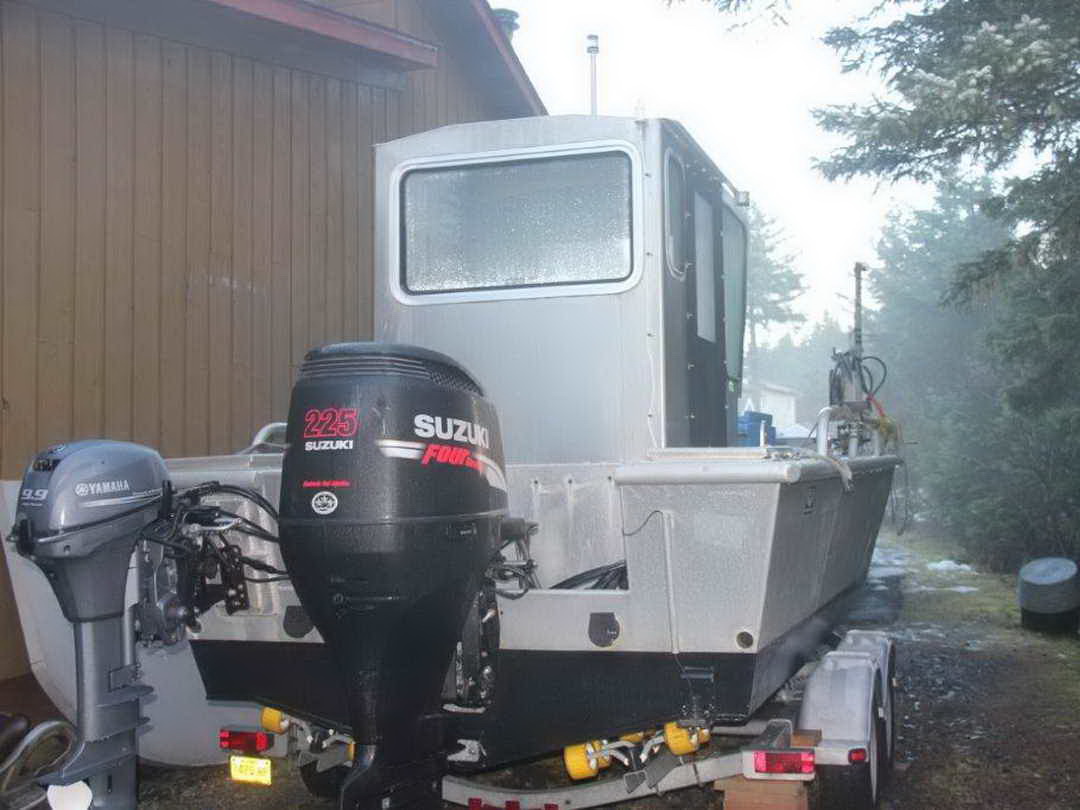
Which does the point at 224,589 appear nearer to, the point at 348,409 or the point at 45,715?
the point at 348,409

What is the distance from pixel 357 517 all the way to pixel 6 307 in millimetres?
3174

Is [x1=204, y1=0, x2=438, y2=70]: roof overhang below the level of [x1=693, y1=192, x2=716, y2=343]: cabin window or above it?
above

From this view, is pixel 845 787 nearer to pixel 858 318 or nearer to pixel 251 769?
pixel 251 769

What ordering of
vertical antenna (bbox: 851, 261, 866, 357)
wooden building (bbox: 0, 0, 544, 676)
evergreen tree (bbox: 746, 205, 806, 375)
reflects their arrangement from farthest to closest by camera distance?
evergreen tree (bbox: 746, 205, 806, 375), vertical antenna (bbox: 851, 261, 866, 357), wooden building (bbox: 0, 0, 544, 676)

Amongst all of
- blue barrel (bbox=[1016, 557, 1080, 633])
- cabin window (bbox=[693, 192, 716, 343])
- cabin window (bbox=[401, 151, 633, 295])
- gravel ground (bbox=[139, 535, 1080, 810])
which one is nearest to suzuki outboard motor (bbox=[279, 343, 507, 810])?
cabin window (bbox=[401, 151, 633, 295])

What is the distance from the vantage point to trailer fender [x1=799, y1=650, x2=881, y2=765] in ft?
12.0

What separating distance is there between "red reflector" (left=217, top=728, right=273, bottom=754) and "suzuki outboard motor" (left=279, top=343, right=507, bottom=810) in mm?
1097

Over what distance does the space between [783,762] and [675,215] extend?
7.60 feet

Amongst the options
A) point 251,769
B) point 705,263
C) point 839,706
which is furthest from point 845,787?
point 705,263

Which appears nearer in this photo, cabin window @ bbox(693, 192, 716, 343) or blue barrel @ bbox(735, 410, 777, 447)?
cabin window @ bbox(693, 192, 716, 343)

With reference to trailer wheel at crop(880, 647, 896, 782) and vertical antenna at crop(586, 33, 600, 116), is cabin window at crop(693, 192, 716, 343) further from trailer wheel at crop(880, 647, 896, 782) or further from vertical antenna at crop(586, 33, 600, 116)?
trailer wheel at crop(880, 647, 896, 782)

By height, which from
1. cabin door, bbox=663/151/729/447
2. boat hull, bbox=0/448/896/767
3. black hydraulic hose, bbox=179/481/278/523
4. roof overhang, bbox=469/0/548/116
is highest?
roof overhang, bbox=469/0/548/116

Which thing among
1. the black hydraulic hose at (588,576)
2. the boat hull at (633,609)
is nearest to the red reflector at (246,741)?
the boat hull at (633,609)

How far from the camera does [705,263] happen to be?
5227 mm
